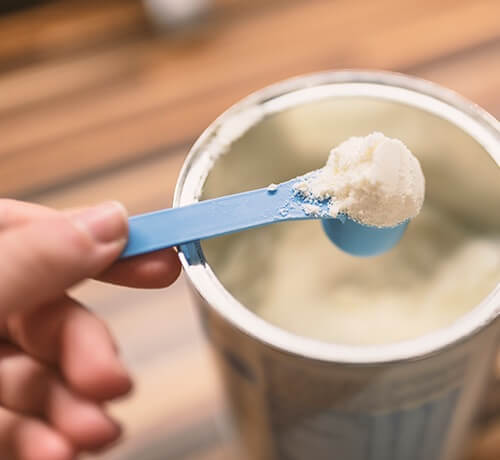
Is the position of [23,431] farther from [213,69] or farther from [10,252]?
[213,69]

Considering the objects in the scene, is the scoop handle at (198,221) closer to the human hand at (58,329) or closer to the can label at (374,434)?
the human hand at (58,329)

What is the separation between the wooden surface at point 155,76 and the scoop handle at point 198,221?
1.05ft

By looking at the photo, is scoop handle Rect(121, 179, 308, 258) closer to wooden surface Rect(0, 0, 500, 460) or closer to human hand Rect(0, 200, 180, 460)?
human hand Rect(0, 200, 180, 460)

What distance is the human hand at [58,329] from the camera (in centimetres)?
30

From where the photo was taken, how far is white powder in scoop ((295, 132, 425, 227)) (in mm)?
327

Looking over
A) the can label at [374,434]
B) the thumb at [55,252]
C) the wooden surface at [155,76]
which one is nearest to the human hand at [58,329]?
the thumb at [55,252]

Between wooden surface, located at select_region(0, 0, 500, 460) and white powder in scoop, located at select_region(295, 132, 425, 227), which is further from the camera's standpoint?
wooden surface, located at select_region(0, 0, 500, 460)

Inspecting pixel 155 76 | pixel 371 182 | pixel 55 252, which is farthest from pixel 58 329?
pixel 155 76

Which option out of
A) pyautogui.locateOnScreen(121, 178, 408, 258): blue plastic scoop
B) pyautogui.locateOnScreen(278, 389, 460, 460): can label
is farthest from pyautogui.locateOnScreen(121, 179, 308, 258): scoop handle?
pyautogui.locateOnScreen(278, 389, 460, 460): can label

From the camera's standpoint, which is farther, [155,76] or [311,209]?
[155,76]

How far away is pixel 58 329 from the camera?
1.25 ft

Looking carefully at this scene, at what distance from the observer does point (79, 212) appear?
0.33 meters

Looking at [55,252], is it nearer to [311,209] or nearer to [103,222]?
[103,222]

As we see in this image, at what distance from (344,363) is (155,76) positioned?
0.63 meters
